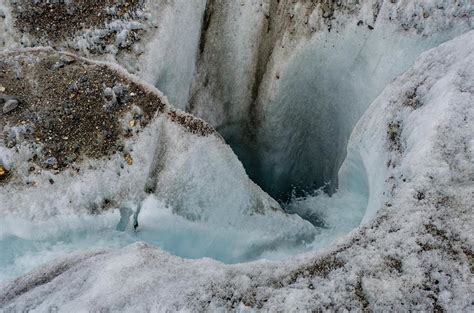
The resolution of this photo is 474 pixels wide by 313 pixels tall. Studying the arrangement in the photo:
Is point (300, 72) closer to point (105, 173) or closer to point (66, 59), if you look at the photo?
point (66, 59)

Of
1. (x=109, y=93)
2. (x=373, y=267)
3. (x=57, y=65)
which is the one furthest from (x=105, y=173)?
(x=373, y=267)

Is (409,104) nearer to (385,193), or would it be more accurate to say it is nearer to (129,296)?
(385,193)

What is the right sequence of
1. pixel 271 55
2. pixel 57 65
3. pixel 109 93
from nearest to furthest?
1. pixel 109 93
2. pixel 57 65
3. pixel 271 55

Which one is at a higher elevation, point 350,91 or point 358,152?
→ point 350,91

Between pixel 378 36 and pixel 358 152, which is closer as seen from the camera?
pixel 358 152

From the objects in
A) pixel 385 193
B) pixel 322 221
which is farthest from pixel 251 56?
pixel 385 193

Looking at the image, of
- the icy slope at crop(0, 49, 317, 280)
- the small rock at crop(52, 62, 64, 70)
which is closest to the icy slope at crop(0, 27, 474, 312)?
the icy slope at crop(0, 49, 317, 280)
